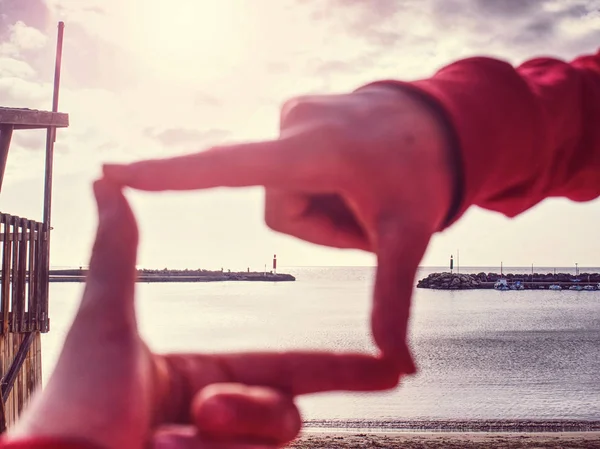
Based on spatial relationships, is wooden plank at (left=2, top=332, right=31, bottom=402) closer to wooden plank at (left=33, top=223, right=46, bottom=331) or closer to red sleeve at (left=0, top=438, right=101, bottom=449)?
wooden plank at (left=33, top=223, right=46, bottom=331)

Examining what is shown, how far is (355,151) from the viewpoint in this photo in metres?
0.56

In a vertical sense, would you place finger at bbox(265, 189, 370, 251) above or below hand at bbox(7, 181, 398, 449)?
above

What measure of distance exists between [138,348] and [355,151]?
25 centimetres

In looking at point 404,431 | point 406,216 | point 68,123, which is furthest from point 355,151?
point 404,431

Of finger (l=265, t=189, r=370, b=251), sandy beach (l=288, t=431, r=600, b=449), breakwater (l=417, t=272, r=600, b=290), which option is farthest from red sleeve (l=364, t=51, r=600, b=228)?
breakwater (l=417, t=272, r=600, b=290)

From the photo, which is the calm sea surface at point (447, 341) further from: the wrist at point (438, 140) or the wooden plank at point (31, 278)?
the wooden plank at point (31, 278)

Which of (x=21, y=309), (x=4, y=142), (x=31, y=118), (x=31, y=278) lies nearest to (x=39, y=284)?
(x=31, y=278)

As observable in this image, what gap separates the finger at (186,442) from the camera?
0.48 m

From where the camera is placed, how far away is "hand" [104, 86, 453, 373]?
1.70 feet

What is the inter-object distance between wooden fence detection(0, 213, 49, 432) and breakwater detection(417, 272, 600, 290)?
267 ft

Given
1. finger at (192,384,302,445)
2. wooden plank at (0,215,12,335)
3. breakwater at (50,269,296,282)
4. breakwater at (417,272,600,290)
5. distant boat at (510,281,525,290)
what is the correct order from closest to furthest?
1. finger at (192,384,302,445)
2. wooden plank at (0,215,12,335)
3. distant boat at (510,281,525,290)
4. breakwater at (417,272,600,290)
5. breakwater at (50,269,296,282)

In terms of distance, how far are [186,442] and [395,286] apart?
22 centimetres

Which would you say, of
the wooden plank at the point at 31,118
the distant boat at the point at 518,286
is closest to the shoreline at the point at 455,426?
the wooden plank at the point at 31,118

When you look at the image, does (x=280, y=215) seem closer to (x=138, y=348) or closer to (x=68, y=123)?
(x=138, y=348)
